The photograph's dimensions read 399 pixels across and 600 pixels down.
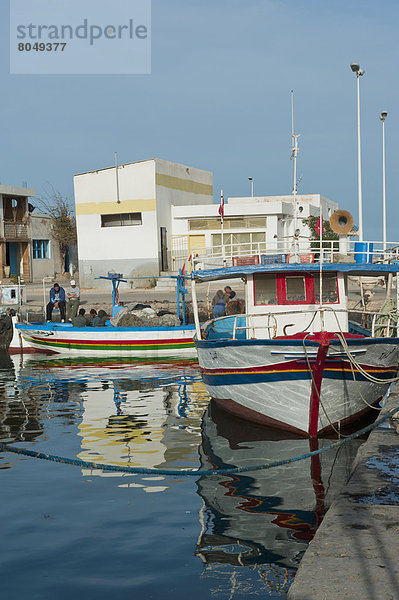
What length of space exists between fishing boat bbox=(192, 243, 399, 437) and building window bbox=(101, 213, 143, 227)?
26823 mm

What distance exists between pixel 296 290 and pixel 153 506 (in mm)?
6738

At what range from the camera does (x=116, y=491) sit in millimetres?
9055

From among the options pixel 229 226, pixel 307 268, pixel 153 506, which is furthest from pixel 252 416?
pixel 229 226

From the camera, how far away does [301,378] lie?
1160cm

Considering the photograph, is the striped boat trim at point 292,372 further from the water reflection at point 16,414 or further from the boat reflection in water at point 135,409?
the water reflection at point 16,414

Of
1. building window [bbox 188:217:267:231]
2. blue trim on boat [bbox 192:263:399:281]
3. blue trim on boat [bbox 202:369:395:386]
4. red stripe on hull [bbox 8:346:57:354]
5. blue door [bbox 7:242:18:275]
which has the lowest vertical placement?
red stripe on hull [bbox 8:346:57:354]

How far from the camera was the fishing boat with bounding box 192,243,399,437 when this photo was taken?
11.5m

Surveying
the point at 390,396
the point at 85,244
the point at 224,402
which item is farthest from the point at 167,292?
the point at 390,396

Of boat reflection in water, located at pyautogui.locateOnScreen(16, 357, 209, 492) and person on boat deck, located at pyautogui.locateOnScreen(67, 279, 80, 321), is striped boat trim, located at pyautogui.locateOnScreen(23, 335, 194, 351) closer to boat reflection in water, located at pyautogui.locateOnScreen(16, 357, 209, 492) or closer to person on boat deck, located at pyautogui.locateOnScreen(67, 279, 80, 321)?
boat reflection in water, located at pyautogui.locateOnScreen(16, 357, 209, 492)

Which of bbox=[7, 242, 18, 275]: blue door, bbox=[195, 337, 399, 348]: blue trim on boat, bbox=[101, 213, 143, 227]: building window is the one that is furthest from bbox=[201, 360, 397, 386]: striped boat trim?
bbox=[7, 242, 18, 275]: blue door

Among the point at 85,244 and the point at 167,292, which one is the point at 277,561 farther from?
the point at 85,244

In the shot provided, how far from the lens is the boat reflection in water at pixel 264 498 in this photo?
699 centimetres

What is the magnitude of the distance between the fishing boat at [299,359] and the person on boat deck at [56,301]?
43.7 ft

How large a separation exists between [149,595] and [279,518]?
7.67 feet
